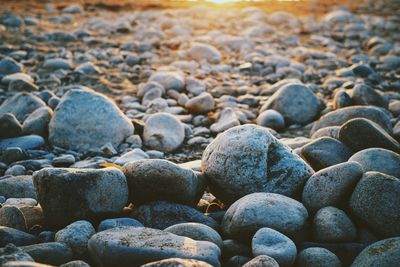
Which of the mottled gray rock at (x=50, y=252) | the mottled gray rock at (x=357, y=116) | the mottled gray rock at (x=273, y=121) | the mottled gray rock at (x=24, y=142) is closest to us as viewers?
the mottled gray rock at (x=50, y=252)

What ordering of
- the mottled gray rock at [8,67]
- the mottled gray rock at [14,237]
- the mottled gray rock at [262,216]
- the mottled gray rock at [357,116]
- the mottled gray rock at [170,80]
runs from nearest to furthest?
the mottled gray rock at [14,237]
the mottled gray rock at [262,216]
the mottled gray rock at [357,116]
the mottled gray rock at [170,80]
the mottled gray rock at [8,67]

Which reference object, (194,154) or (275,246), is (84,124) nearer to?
(194,154)

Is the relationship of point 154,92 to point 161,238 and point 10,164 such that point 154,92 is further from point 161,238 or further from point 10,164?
point 161,238

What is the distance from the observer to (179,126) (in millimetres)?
4348

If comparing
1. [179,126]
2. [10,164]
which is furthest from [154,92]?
[10,164]

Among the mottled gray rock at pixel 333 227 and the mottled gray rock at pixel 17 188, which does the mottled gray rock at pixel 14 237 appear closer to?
the mottled gray rock at pixel 17 188

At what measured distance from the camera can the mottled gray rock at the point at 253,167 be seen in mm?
2797

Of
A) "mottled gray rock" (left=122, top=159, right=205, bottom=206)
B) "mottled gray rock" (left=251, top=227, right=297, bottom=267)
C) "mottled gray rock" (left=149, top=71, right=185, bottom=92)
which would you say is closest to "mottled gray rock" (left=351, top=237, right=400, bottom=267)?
"mottled gray rock" (left=251, top=227, right=297, bottom=267)

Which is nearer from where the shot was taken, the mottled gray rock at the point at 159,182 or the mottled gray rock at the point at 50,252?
the mottled gray rock at the point at 50,252

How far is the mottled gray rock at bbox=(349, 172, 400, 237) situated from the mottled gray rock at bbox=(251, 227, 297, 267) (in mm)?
520

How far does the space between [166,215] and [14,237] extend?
0.85 meters

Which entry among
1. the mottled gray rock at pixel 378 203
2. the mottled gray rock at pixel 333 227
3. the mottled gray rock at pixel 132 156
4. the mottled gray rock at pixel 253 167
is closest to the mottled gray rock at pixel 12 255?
the mottled gray rock at pixel 253 167

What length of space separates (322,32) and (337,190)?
27.9 feet

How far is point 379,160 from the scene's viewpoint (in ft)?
9.81
